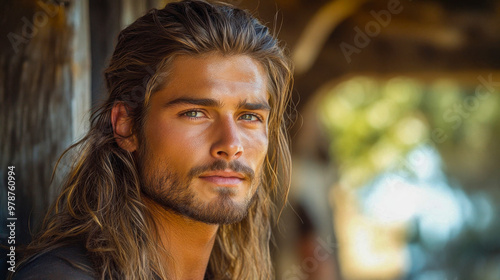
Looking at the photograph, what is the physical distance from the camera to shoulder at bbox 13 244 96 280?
174 centimetres

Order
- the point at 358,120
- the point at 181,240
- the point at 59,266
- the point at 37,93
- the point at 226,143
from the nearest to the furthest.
A: the point at 59,266, the point at 226,143, the point at 181,240, the point at 37,93, the point at 358,120

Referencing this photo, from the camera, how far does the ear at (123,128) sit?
87.0 inches

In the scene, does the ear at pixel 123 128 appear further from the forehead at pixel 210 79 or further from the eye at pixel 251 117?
the eye at pixel 251 117

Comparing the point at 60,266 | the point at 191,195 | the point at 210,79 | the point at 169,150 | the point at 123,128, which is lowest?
the point at 60,266

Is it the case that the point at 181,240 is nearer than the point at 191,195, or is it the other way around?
the point at 191,195

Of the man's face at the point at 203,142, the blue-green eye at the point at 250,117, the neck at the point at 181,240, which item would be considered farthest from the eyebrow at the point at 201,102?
the neck at the point at 181,240

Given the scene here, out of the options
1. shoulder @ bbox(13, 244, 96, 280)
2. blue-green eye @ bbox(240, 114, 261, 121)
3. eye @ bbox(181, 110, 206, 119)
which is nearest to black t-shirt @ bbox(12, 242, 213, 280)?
shoulder @ bbox(13, 244, 96, 280)

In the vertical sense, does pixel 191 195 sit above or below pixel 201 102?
below

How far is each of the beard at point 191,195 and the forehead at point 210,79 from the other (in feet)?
0.81

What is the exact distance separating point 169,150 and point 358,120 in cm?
781

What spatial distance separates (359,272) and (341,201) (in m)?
2.22

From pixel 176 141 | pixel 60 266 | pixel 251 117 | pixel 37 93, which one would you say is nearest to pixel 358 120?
pixel 251 117

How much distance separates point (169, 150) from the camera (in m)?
2.09

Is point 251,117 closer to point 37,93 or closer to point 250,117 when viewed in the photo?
point 250,117
